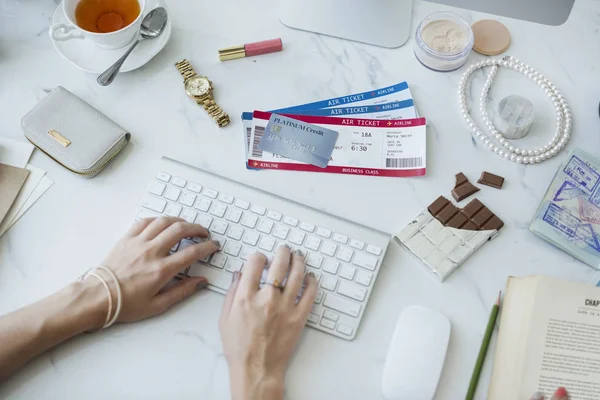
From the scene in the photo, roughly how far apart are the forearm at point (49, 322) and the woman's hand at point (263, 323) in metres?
0.17

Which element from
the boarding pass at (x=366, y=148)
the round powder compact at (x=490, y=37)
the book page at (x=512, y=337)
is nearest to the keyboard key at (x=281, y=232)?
the boarding pass at (x=366, y=148)

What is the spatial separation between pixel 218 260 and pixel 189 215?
83 mm

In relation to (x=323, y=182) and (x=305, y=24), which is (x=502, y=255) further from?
(x=305, y=24)

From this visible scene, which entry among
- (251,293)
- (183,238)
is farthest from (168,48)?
(251,293)

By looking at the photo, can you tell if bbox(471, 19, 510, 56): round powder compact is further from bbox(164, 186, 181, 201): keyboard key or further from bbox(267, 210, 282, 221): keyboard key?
bbox(164, 186, 181, 201): keyboard key

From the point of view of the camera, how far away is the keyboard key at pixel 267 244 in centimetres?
80

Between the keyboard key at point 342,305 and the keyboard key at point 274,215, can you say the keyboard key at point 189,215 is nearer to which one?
the keyboard key at point 274,215

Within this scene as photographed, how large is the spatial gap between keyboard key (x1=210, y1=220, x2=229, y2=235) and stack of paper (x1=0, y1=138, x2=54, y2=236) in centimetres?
27

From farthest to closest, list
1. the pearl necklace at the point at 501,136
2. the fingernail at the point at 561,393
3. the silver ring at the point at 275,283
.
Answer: the pearl necklace at the point at 501,136, the silver ring at the point at 275,283, the fingernail at the point at 561,393

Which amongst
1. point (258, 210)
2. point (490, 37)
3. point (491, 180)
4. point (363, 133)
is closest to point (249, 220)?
point (258, 210)

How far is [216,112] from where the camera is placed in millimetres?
893

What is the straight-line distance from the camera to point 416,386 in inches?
27.4

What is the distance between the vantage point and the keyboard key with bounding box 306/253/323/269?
786 mm

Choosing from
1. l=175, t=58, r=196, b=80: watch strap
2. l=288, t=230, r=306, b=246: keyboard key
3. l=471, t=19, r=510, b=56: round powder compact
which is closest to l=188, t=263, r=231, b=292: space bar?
l=288, t=230, r=306, b=246: keyboard key
